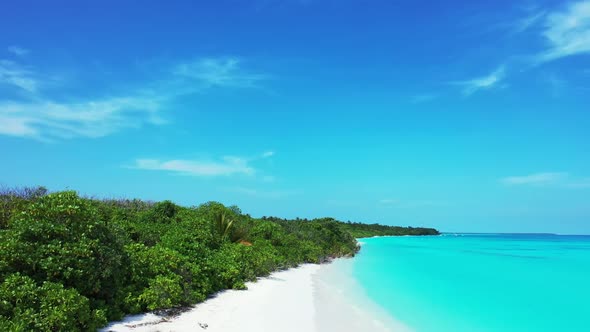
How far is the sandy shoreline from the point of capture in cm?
751

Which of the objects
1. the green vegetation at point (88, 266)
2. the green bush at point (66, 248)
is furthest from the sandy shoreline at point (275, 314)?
the green bush at point (66, 248)

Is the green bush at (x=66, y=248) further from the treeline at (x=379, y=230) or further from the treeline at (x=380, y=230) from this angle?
the treeline at (x=380, y=230)

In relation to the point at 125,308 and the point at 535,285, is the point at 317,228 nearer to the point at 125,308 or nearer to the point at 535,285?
the point at 535,285

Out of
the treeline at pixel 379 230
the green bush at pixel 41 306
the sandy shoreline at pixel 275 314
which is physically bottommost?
the sandy shoreline at pixel 275 314

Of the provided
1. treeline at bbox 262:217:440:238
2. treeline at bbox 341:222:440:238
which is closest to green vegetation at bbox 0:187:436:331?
treeline at bbox 262:217:440:238

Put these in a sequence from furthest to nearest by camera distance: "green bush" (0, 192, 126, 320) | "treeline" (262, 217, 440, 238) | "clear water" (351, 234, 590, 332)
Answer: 1. "treeline" (262, 217, 440, 238)
2. "clear water" (351, 234, 590, 332)
3. "green bush" (0, 192, 126, 320)

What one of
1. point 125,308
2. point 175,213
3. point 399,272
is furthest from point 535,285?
point 125,308

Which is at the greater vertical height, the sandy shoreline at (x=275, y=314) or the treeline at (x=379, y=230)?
the treeline at (x=379, y=230)

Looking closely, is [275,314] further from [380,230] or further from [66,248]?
[380,230]

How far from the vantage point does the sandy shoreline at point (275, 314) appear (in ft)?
24.6

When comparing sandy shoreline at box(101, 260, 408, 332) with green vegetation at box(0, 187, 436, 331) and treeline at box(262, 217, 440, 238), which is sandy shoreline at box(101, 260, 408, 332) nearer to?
green vegetation at box(0, 187, 436, 331)

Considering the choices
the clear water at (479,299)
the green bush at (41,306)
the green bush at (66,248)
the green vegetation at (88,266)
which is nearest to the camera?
the green bush at (41,306)

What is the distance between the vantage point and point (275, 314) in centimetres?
888

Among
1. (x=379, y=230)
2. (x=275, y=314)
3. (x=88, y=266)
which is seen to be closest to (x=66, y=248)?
(x=88, y=266)
